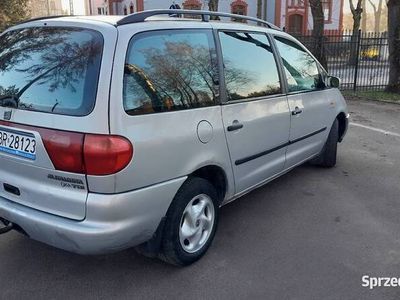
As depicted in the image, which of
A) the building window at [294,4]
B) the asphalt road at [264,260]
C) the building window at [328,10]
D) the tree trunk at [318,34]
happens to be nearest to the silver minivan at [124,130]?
the asphalt road at [264,260]

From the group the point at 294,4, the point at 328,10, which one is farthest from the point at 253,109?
the point at 328,10

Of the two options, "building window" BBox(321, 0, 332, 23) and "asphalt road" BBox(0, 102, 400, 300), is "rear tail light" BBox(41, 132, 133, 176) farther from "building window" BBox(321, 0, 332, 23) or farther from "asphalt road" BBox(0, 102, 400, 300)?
"building window" BBox(321, 0, 332, 23)

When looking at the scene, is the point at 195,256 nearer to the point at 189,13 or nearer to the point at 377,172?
the point at 189,13

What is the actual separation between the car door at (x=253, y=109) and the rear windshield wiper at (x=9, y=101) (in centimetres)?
148

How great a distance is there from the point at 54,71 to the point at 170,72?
2.51 feet

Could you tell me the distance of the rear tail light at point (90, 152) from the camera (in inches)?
98.2

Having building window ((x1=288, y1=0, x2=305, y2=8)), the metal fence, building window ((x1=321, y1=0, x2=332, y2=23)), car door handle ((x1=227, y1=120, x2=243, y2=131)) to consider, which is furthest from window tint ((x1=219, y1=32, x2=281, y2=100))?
building window ((x1=321, y1=0, x2=332, y2=23))

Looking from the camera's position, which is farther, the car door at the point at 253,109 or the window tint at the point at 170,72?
the car door at the point at 253,109

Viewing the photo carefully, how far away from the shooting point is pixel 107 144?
98.2 inches

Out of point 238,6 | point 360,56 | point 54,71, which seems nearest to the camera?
point 54,71

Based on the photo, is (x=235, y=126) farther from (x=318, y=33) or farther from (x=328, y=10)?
(x=328, y=10)

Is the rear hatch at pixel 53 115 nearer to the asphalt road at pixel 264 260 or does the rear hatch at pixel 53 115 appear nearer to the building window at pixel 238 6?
the asphalt road at pixel 264 260

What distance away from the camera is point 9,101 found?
2885 millimetres

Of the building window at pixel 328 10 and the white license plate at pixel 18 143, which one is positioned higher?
the building window at pixel 328 10
